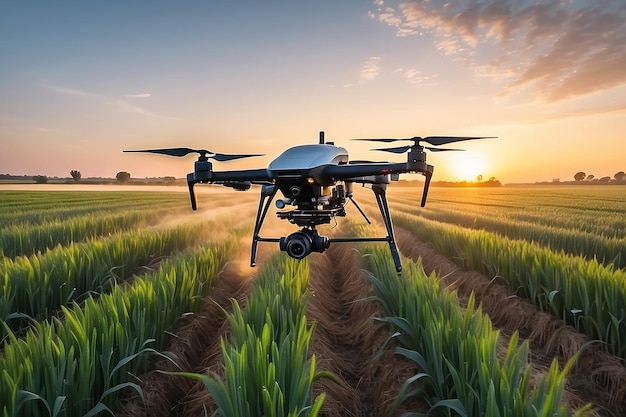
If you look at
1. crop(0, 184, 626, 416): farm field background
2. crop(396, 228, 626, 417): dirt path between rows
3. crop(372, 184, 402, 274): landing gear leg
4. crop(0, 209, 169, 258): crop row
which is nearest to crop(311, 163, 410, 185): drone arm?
crop(372, 184, 402, 274): landing gear leg

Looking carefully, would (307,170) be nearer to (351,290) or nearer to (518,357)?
(518,357)

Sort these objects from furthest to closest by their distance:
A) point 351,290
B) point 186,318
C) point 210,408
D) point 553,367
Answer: point 351,290 → point 186,318 → point 210,408 → point 553,367

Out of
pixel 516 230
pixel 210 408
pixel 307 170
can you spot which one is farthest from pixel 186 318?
pixel 516 230

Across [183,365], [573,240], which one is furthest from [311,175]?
[573,240]

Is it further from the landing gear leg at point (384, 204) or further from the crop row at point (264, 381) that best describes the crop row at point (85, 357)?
the landing gear leg at point (384, 204)

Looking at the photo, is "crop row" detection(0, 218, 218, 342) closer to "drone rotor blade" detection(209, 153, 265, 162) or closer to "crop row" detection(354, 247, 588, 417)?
"drone rotor blade" detection(209, 153, 265, 162)
